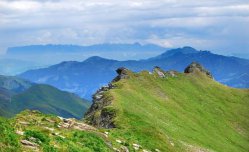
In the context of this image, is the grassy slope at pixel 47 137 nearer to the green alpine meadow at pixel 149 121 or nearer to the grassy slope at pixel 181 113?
the green alpine meadow at pixel 149 121

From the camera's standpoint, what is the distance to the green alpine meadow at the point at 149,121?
35.0m

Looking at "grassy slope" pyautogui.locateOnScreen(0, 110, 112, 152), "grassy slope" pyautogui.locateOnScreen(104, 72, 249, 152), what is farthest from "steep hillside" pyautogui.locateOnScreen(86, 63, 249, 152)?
"grassy slope" pyautogui.locateOnScreen(0, 110, 112, 152)

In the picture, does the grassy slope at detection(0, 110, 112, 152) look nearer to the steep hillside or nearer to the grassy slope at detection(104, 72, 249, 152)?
the steep hillside

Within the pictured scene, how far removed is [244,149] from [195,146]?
3002 cm

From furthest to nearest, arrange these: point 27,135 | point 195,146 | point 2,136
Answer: point 195,146 → point 27,135 → point 2,136

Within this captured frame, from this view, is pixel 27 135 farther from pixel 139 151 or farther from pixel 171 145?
pixel 171 145

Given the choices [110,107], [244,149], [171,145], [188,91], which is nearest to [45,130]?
[171,145]

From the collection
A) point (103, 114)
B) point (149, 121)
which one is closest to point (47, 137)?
point (149, 121)

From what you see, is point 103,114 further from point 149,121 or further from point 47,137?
point 47,137

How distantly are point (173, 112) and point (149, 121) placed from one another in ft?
77.9

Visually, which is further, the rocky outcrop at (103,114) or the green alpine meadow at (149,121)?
the rocky outcrop at (103,114)

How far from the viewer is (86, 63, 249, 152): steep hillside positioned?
59469 mm

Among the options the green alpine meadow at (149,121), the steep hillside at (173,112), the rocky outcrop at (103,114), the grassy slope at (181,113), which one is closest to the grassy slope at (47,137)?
the green alpine meadow at (149,121)

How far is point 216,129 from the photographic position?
9669cm
